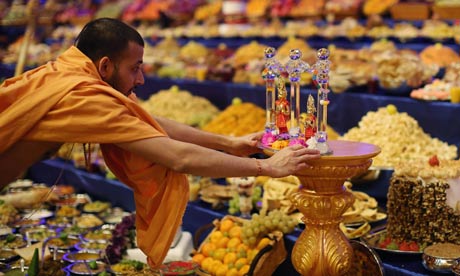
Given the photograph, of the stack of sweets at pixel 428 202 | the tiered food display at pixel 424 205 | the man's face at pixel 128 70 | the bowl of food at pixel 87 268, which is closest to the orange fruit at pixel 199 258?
the bowl of food at pixel 87 268

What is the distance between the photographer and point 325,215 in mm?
2822

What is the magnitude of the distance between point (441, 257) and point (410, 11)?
15.9 feet

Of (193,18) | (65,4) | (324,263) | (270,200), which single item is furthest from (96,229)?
(65,4)

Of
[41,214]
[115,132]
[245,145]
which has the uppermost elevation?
[115,132]

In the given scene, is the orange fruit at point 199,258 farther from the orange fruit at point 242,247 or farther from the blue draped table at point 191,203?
the blue draped table at point 191,203

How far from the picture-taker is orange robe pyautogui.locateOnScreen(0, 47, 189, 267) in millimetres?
2391

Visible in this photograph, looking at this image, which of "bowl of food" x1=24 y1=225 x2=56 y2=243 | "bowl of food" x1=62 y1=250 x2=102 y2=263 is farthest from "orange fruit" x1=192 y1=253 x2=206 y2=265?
"bowl of food" x1=24 y1=225 x2=56 y2=243

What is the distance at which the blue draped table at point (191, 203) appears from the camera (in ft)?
10.4

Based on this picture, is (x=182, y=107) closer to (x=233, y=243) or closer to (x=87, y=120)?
(x=233, y=243)

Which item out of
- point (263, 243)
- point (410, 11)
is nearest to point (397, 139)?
point (263, 243)

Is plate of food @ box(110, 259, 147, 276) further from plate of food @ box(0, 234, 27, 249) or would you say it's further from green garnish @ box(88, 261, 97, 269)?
plate of food @ box(0, 234, 27, 249)

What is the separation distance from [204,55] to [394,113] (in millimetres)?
4050

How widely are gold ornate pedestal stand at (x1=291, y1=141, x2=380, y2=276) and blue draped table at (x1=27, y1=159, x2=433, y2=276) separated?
0.41 metres

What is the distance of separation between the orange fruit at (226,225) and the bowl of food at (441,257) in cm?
105
